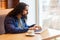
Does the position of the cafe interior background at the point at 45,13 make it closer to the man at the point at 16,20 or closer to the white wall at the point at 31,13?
the white wall at the point at 31,13

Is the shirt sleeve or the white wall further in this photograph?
the white wall

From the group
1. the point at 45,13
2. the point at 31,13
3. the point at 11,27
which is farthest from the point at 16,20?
the point at 45,13

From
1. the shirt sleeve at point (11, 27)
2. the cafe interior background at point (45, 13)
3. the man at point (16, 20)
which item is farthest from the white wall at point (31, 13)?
the shirt sleeve at point (11, 27)

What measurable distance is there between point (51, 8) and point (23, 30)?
166 cm

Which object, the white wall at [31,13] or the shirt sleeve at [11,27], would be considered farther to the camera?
the white wall at [31,13]

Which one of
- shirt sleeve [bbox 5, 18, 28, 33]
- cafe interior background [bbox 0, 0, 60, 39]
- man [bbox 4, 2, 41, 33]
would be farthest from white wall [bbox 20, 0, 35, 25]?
shirt sleeve [bbox 5, 18, 28, 33]

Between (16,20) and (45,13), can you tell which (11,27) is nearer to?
(16,20)

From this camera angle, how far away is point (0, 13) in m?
2.74

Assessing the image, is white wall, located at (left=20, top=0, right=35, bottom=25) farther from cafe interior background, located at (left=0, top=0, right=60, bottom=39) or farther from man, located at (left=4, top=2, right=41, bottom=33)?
man, located at (left=4, top=2, right=41, bottom=33)

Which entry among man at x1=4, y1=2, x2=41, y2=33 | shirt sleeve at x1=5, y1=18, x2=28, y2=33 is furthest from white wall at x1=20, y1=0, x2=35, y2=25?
shirt sleeve at x1=5, y1=18, x2=28, y2=33

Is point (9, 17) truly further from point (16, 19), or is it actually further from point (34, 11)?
point (34, 11)

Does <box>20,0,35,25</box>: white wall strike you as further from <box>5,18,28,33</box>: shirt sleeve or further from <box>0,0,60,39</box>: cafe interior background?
<box>5,18,28,33</box>: shirt sleeve

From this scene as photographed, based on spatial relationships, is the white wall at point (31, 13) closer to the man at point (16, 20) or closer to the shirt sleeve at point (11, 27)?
the man at point (16, 20)

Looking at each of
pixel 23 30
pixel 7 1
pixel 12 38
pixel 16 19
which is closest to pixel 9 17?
pixel 16 19
